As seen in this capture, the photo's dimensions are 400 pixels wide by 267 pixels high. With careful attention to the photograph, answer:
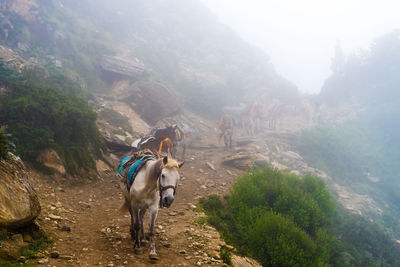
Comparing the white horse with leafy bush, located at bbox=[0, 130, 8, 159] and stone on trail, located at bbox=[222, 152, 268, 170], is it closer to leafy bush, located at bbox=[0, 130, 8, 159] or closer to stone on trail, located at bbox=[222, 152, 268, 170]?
leafy bush, located at bbox=[0, 130, 8, 159]

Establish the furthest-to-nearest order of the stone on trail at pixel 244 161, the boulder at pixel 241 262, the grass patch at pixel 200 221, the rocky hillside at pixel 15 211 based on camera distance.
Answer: the stone on trail at pixel 244 161, the grass patch at pixel 200 221, the boulder at pixel 241 262, the rocky hillside at pixel 15 211

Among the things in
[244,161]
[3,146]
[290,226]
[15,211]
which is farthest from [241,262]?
[244,161]

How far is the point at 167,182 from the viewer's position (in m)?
3.69

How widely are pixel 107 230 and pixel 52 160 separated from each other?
400 centimetres

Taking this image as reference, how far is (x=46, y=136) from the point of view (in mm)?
8008

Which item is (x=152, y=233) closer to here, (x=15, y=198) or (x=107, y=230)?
(x=107, y=230)

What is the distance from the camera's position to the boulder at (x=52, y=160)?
7.61 metres

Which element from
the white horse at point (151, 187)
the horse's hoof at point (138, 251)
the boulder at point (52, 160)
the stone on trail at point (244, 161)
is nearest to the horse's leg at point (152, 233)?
the white horse at point (151, 187)

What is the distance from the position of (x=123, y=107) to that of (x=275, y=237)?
16.1 metres

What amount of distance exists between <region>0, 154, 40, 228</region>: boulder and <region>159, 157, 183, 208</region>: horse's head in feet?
7.57

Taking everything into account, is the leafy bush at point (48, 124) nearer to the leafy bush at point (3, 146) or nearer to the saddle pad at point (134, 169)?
the leafy bush at point (3, 146)

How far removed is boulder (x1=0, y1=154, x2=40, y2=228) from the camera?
356 cm

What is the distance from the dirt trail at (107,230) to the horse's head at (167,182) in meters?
1.29

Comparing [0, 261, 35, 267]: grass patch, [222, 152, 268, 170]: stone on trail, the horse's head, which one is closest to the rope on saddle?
the horse's head
